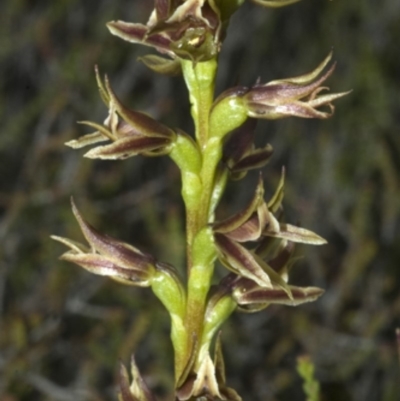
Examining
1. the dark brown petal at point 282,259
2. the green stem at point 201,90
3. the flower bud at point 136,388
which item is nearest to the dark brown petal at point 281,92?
the green stem at point 201,90

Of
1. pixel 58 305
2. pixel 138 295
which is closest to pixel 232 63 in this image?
pixel 138 295

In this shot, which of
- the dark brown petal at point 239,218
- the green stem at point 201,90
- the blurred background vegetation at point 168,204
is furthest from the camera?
the blurred background vegetation at point 168,204

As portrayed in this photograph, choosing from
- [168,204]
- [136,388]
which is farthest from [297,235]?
[168,204]

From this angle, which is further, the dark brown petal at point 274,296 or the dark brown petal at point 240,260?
the dark brown petal at point 274,296

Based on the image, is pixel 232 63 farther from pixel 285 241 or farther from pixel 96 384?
pixel 285 241

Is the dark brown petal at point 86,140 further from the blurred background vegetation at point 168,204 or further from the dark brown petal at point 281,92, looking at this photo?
the blurred background vegetation at point 168,204

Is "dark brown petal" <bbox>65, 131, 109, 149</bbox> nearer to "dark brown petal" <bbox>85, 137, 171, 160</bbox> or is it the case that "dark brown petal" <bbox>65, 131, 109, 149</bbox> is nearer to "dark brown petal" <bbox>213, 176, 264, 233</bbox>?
"dark brown petal" <bbox>85, 137, 171, 160</bbox>
